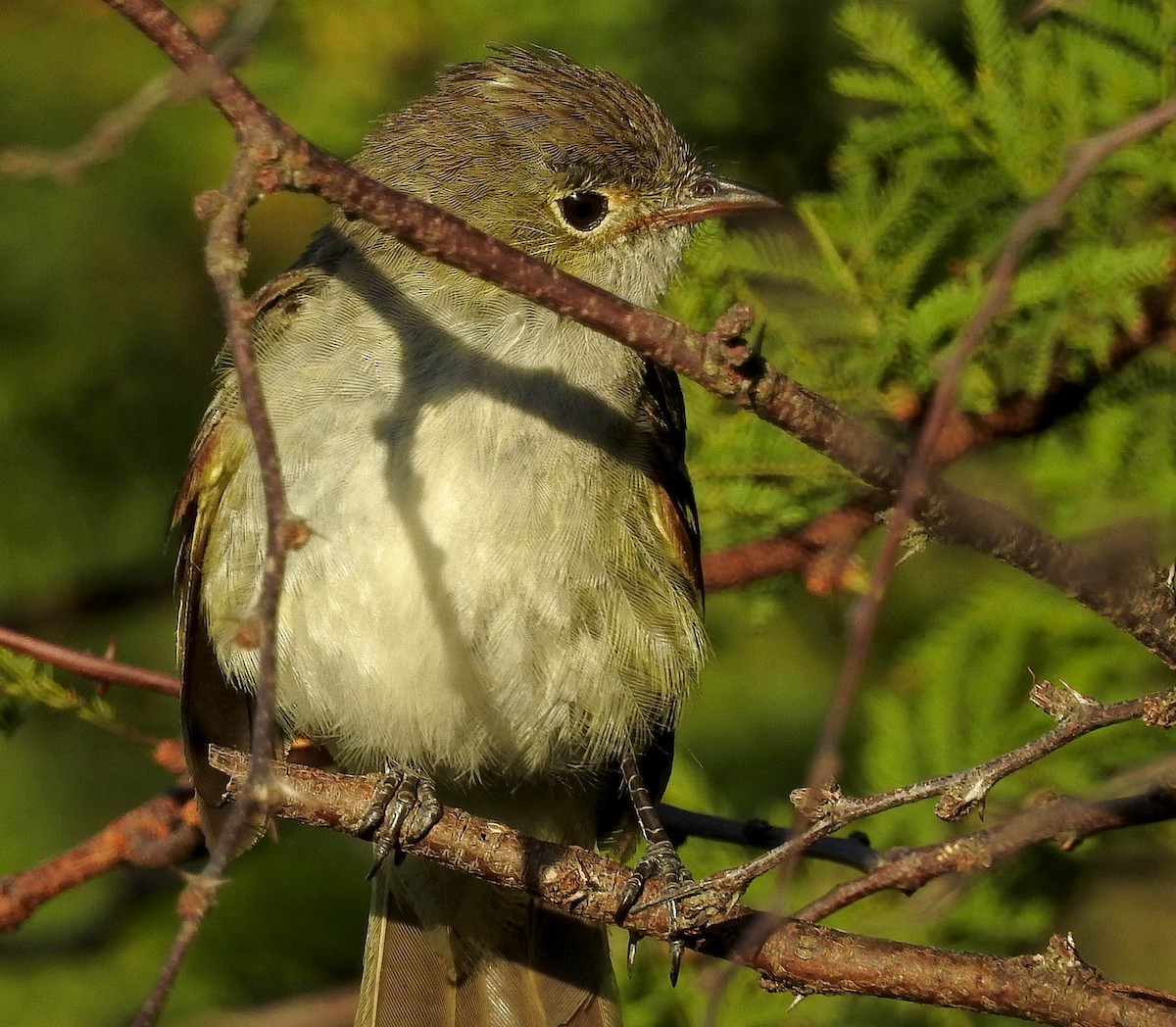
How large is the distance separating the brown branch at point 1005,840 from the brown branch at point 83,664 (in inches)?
74.6

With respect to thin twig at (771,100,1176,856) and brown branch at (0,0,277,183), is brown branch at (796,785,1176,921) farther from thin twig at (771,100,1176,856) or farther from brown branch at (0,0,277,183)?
brown branch at (0,0,277,183)

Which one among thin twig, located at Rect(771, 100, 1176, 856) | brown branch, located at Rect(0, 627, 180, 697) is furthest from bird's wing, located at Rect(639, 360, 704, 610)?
thin twig, located at Rect(771, 100, 1176, 856)

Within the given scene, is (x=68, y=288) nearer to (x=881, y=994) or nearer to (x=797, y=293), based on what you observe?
(x=797, y=293)

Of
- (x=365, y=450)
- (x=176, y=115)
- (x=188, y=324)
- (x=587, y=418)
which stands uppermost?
(x=176, y=115)

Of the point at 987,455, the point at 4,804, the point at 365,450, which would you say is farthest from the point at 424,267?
the point at 4,804

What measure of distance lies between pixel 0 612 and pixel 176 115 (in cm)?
202

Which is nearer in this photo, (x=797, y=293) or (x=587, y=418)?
(x=587, y=418)

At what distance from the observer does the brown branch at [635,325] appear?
2070 millimetres

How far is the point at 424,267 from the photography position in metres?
3.85

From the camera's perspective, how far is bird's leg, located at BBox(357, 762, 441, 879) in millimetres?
3402

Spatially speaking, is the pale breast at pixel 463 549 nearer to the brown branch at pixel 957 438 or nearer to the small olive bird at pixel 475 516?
the small olive bird at pixel 475 516

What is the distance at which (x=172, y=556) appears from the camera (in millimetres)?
6043

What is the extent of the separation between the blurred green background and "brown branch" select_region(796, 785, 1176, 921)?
1.58 meters

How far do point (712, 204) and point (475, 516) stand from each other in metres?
1.13
